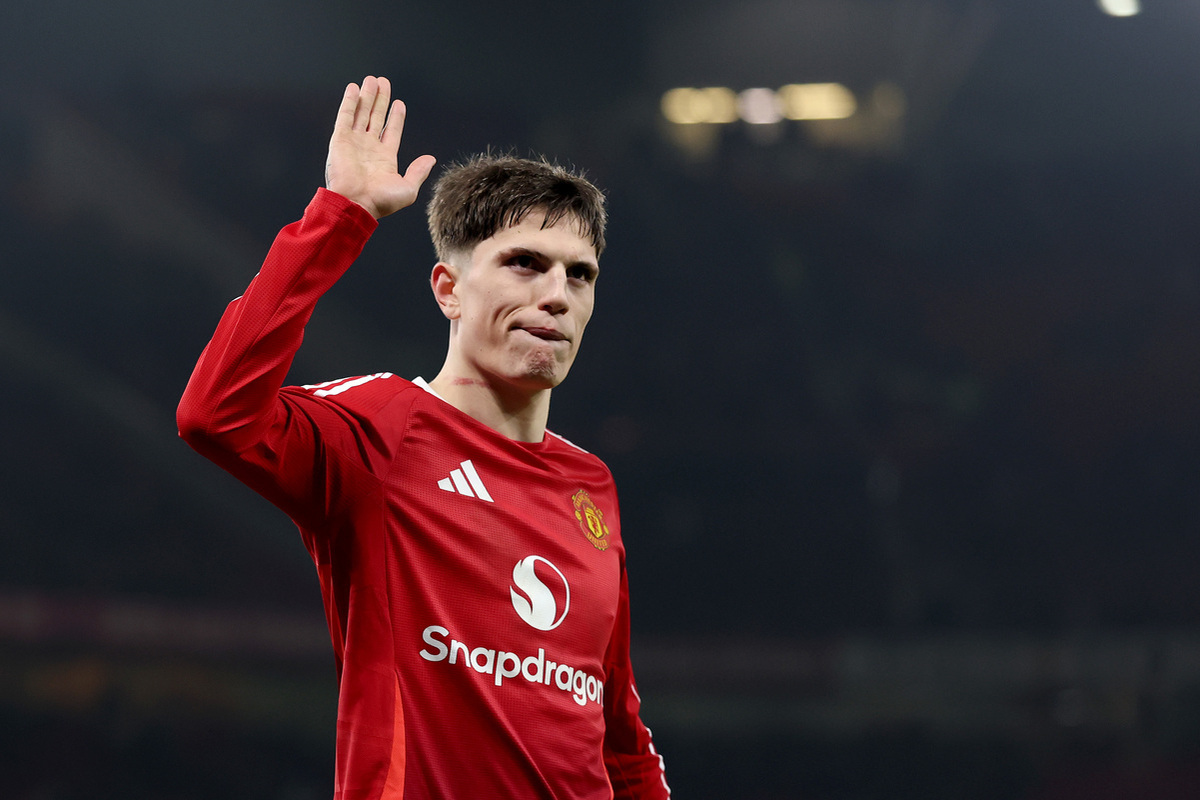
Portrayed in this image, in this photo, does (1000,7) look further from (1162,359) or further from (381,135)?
(381,135)

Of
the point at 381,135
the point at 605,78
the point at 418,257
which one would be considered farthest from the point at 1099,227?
the point at 381,135

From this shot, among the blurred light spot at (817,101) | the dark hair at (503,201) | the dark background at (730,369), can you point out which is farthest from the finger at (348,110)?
the blurred light spot at (817,101)

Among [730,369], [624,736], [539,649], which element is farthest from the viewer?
[730,369]

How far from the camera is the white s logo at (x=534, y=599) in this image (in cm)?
114

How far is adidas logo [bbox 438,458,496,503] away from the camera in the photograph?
114 cm

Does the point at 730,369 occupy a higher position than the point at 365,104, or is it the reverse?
the point at 730,369

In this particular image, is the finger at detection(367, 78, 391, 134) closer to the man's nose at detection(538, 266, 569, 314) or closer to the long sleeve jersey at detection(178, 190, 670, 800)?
the long sleeve jersey at detection(178, 190, 670, 800)

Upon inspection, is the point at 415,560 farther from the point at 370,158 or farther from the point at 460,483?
the point at 370,158

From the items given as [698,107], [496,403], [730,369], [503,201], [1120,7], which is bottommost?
[496,403]

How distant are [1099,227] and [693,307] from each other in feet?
4.18

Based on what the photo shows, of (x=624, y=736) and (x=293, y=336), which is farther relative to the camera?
(x=624, y=736)

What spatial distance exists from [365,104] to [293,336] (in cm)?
31

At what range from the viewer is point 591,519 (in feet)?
4.38

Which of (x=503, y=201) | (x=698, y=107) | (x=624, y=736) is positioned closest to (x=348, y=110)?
(x=503, y=201)
